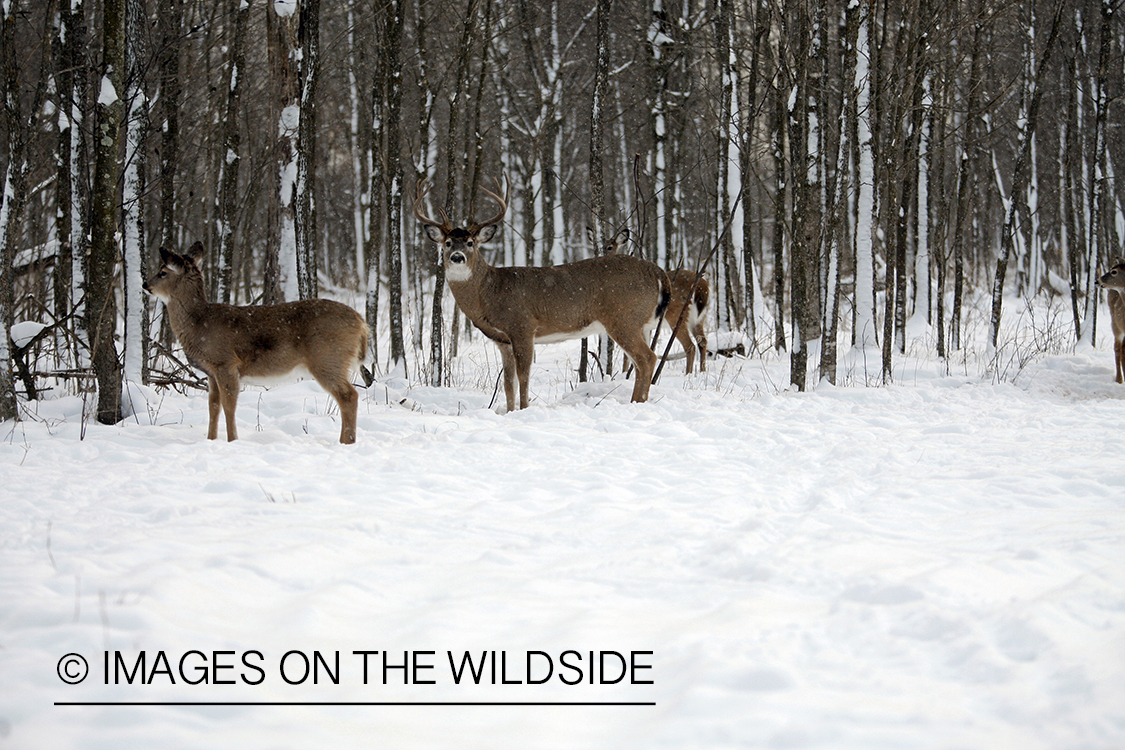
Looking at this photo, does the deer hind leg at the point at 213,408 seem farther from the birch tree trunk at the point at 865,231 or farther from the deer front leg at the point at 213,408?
the birch tree trunk at the point at 865,231

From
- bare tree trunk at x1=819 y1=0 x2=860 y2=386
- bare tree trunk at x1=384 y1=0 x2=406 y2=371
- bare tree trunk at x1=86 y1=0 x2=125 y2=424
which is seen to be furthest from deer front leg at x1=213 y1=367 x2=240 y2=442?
bare tree trunk at x1=819 y1=0 x2=860 y2=386

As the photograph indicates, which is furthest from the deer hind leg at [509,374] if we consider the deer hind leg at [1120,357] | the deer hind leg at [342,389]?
the deer hind leg at [1120,357]

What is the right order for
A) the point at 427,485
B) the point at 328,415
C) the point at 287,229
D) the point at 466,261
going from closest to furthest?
the point at 427,485, the point at 328,415, the point at 466,261, the point at 287,229

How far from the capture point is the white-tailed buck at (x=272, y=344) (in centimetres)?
632

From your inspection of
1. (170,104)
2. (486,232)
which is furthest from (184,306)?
(170,104)

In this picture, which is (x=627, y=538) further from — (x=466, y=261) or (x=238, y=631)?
(x=466, y=261)

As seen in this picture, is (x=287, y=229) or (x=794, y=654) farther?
(x=287, y=229)

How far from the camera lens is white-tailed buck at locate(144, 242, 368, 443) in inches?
249

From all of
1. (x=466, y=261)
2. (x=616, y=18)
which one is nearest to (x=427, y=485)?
(x=466, y=261)

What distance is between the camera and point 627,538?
377 centimetres

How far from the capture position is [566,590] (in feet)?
10.1

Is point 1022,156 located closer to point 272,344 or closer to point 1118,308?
point 1118,308

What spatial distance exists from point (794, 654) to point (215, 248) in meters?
18.9

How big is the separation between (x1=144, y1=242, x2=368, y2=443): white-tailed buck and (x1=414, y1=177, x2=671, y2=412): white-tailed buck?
7.36 ft
